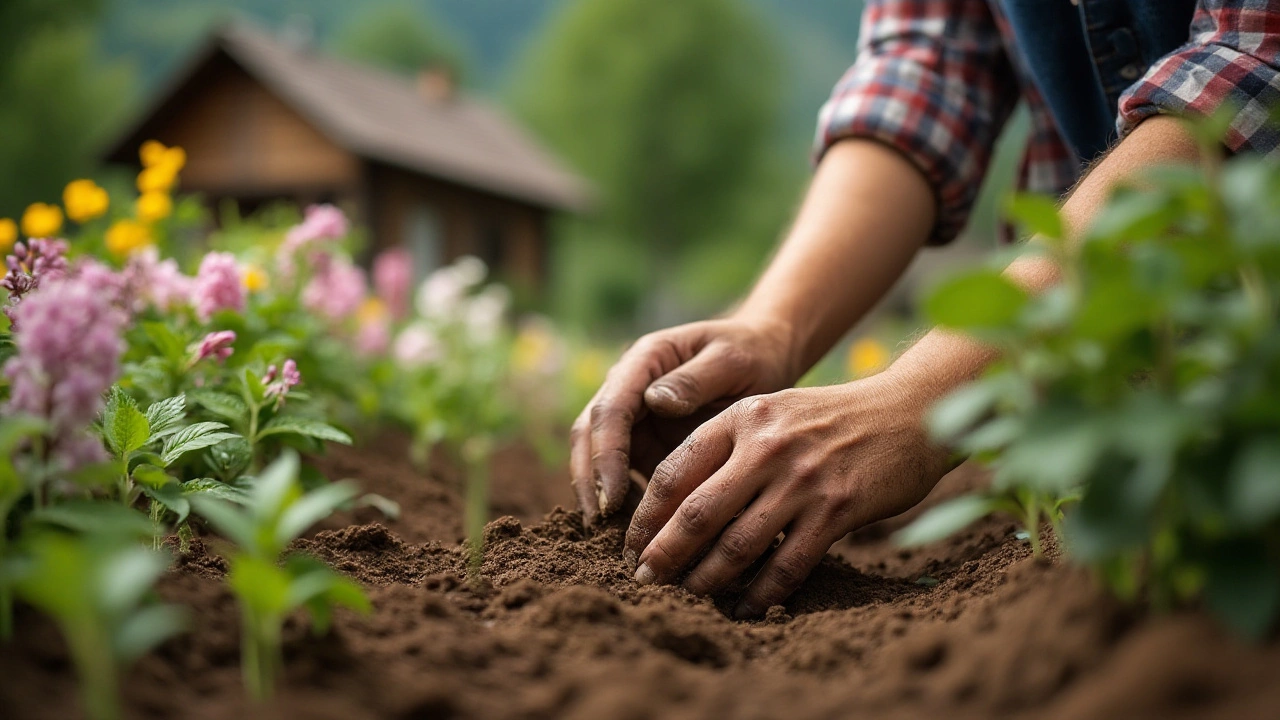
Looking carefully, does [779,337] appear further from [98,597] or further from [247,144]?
[247,144]

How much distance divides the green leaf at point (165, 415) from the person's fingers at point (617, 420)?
2.45 ft

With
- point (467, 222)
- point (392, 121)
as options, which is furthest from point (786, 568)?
point (467, 222)

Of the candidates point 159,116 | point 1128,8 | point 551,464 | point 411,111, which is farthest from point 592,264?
point 1128,8

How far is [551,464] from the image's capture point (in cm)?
441

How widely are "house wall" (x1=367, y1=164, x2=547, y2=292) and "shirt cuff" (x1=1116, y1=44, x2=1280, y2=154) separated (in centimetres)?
1358

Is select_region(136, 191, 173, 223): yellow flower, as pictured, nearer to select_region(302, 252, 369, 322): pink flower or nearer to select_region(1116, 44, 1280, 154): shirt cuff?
select_region(302, 252, 369, 322): pink flower

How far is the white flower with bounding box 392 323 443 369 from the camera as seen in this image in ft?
13.1

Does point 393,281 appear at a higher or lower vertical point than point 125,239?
higher

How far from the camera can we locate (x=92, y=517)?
104cm

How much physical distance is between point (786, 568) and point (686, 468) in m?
0.23

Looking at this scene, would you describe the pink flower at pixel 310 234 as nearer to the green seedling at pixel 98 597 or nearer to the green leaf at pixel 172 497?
the green leaf at pixel 172 497

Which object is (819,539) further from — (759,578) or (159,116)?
(159,116)

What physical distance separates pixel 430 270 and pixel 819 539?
15.4 m

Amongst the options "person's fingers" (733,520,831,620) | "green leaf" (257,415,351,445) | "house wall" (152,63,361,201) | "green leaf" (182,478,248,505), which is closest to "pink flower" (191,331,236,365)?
"green leaf" (257,415,351,445)
